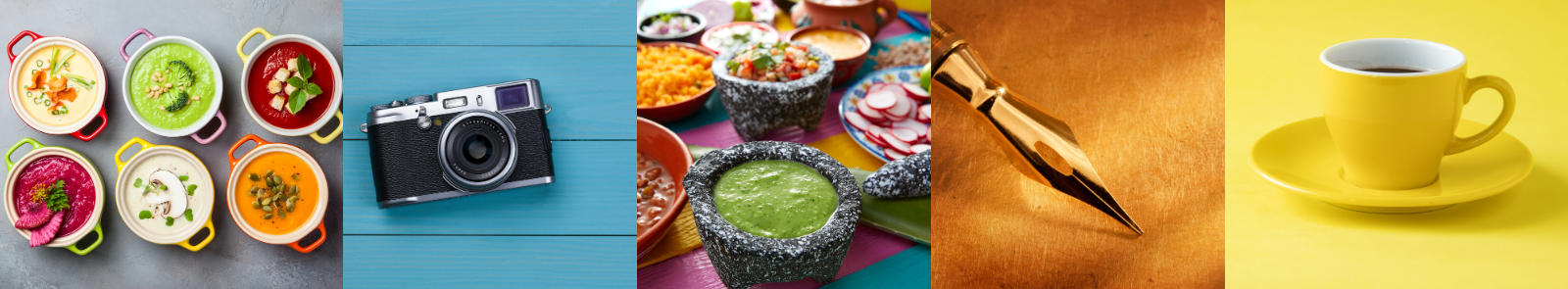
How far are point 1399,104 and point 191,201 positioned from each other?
1556mm

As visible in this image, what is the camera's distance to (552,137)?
1.06m

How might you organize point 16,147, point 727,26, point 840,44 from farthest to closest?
point 727,26 < point 840,44 < point 16,147

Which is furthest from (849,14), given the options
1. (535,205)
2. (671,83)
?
(535,205)

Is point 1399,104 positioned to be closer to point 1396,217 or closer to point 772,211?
point 1396,217

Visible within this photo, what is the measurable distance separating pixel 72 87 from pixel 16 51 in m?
0.11

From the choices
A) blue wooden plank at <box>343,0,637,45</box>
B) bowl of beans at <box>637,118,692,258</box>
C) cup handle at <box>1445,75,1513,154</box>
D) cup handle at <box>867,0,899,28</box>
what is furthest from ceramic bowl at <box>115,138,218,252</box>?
cup handle at <box>1445,75,1513,154</box>

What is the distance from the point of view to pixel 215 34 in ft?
3.65

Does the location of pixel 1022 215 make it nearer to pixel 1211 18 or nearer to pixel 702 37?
pixel 1211 18

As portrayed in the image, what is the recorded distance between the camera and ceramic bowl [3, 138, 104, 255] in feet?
3.79

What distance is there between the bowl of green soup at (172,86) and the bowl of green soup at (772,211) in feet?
2.26

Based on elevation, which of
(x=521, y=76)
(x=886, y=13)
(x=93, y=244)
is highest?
(x=521, y=76)

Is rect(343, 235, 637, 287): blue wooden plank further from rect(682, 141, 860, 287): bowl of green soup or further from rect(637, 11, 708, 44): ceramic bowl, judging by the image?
rect(637, 11, 708, 44): ceramic bowl

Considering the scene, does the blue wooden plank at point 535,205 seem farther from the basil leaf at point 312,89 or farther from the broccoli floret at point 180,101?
the broccoli floret at point 180,101

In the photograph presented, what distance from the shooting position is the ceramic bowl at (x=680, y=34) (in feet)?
5.63
